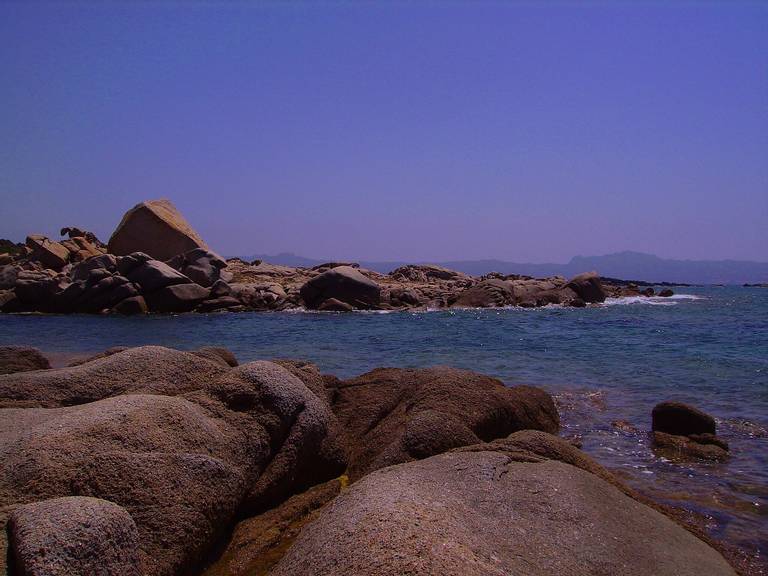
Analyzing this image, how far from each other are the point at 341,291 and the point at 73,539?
1169 inches

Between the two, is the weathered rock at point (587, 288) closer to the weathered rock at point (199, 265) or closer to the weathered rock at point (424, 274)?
the weathered rock at point (424, 274)

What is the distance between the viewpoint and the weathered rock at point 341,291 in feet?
108

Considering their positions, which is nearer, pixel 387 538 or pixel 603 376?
pixel 387 538

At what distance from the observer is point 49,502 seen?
3740 mm

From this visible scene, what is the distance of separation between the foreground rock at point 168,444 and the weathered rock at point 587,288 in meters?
36.1

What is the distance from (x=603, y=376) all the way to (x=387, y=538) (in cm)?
1248

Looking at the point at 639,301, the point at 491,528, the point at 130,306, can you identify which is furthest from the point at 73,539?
the point at 639,301

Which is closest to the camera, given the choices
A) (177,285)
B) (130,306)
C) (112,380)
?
(112,380)

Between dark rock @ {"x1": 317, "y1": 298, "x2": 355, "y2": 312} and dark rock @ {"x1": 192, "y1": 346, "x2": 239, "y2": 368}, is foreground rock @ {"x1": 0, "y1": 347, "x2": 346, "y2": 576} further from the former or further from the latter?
dark rock @ {"x1": 317, "y1": 298, "x2": 355, "y2": 312}

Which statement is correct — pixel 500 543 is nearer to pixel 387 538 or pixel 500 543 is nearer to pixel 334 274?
pixel 387 538

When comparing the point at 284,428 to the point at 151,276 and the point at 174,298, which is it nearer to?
the point at 174,298

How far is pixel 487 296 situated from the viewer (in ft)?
119

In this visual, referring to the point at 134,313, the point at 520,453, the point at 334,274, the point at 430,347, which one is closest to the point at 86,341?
the point at 134,313

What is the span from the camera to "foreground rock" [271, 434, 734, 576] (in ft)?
10.5
